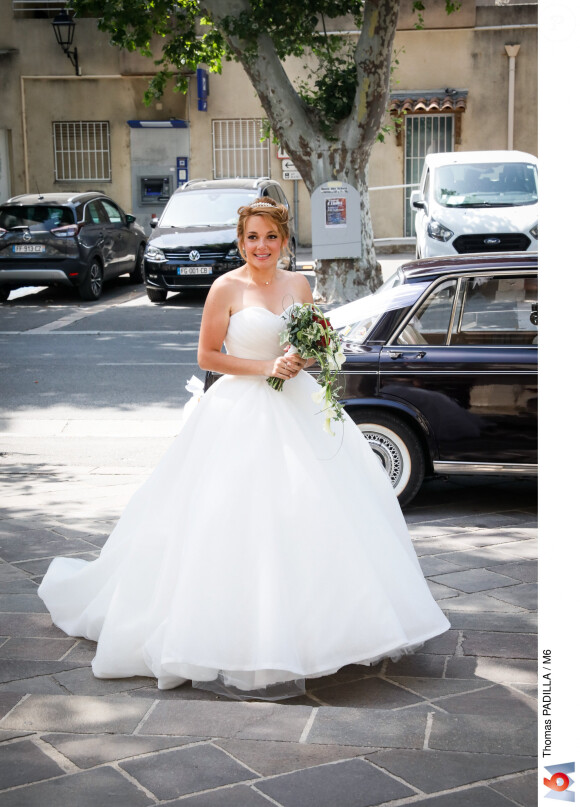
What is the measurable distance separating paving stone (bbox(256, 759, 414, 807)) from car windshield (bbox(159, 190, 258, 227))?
1553 cm

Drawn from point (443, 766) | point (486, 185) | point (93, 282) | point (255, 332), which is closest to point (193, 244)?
point (93, 282)

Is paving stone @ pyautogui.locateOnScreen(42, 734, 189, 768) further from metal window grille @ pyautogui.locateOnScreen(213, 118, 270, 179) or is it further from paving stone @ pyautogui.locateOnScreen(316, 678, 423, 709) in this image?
metal window grille @ pyautogui.locateOnScreen(213, 118, 270, 179)

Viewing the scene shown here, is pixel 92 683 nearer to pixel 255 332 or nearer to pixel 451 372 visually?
pixel 255 332

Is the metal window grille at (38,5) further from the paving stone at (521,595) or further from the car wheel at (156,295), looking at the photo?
the paving stone at (521,595)

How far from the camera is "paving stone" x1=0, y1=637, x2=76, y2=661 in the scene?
15.3ft

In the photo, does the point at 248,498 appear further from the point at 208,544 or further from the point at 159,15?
the point at 159,15

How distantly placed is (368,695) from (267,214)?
Result: 2.06 m

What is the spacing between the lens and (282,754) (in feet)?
11.2

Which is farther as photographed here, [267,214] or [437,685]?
[267,214]

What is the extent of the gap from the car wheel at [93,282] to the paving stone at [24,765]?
51.8 ft

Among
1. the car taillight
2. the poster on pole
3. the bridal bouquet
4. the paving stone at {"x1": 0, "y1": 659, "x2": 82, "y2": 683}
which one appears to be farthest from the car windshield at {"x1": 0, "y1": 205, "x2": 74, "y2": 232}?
the paving stone at {"x1": 0, "y1": 659, "x2": 82, "y2": 683}

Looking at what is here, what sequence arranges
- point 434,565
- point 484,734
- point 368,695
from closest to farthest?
point 484,734, point 368,695, point 434,565
